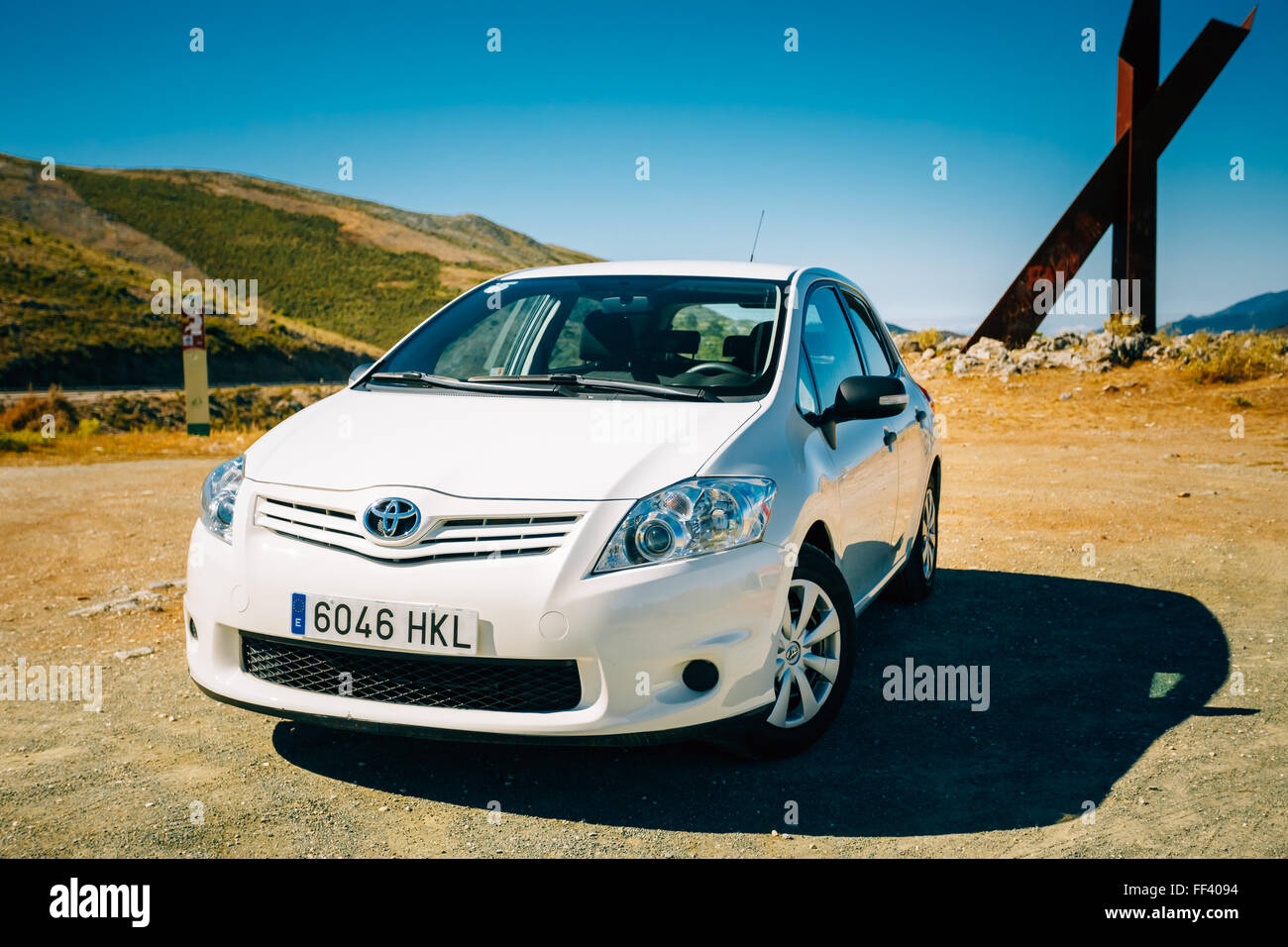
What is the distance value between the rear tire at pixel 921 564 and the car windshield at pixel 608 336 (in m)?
1.80

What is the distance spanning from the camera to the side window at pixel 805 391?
160 inches

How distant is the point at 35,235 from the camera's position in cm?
6250

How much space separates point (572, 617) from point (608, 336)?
6.18 ft

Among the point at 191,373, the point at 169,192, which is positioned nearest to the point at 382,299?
the point at 169,192

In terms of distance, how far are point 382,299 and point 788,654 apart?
8896cm

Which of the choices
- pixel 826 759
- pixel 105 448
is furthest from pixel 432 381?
pixel 105 448

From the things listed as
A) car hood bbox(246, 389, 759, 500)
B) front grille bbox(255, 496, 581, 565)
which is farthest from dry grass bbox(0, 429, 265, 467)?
front grille bbox(255, 496, 581, 565)

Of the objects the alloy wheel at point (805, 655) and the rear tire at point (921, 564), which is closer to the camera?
the alloy wheel at point (805, 655)

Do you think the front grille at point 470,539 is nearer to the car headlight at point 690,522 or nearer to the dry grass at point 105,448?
the car headlight at point 690,522

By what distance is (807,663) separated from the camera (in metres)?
3.72

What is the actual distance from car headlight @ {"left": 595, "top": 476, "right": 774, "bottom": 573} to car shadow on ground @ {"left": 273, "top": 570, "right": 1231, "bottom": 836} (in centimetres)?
78

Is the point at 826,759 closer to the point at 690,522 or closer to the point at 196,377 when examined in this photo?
the point at 690,522

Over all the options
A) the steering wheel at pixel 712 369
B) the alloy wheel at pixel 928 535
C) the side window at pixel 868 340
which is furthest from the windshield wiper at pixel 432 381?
Answer: the alloy wheel at pixel 928 535

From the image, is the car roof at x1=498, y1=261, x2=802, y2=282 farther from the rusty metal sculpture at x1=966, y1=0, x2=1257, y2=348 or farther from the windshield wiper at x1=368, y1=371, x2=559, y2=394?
the rusty metal sculpture at x1=966, y1=0, x2=1257, y2=348
